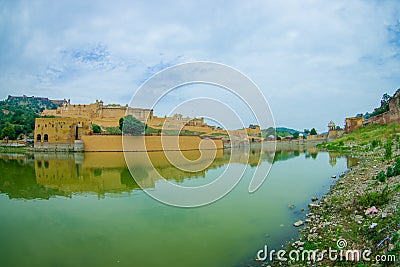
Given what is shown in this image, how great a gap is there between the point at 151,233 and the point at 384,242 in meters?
4.07

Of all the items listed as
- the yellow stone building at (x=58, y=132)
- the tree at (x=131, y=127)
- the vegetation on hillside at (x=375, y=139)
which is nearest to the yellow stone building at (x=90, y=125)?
the yellow stone building at (x=58, y=132)

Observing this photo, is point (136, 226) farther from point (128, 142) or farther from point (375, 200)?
point (128, 142)

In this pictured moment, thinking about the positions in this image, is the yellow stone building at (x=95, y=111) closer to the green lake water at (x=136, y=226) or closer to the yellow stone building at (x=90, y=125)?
the yellow stone building at (x=90, y=125)

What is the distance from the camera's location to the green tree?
111ft

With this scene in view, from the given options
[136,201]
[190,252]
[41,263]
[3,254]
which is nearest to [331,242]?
[190,252]

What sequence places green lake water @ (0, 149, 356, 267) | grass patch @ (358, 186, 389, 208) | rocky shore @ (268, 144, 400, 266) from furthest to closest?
1. grass patch @ (358, 186, 389, 208)
2. green lake water @ (0, 149, 356, 267)
3. rocky shore @ (268, 144, 400, 266)

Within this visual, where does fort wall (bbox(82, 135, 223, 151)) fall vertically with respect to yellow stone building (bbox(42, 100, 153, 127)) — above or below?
below

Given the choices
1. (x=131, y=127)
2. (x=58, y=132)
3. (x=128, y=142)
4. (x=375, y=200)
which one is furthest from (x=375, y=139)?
(x=58, y=132)

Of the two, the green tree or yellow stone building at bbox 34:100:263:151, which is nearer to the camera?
yellow stone building at bbox 34:100:263:151

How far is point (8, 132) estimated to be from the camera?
3397cm

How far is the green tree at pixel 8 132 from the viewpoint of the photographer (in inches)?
1328

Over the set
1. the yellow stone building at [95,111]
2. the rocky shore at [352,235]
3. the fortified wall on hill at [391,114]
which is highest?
the yellow stone building at [95,111]

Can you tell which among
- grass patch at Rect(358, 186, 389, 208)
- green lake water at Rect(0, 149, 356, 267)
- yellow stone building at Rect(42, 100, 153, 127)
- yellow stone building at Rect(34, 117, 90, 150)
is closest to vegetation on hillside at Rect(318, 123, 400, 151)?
green lake water at Rect(0, 149, 356, 267)

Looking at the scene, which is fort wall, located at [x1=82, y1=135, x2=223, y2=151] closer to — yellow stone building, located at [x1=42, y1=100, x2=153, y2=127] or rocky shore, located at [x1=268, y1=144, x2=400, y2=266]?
yellow stone building, located at [x1=42, y1=100, x2=153, y2=127]
